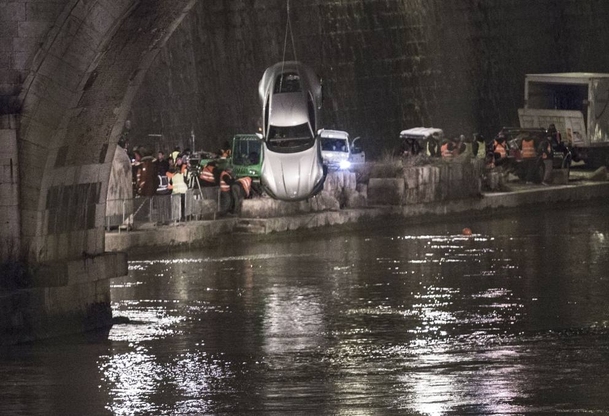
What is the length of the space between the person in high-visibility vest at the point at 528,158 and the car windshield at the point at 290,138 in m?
9.85

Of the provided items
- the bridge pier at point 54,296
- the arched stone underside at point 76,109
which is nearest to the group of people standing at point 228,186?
the bridge pier at point 54,296

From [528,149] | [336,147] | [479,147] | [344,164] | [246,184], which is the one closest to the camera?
[246,184]

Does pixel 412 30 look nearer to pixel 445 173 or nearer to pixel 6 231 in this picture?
pixel 445 173

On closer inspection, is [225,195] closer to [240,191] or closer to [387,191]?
[240,191]

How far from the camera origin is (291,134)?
117 ft

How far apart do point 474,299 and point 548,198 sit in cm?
1856

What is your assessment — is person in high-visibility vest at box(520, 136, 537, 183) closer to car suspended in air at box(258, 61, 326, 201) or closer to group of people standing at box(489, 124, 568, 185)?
group of people standing at box(489, 124, 568, 185)

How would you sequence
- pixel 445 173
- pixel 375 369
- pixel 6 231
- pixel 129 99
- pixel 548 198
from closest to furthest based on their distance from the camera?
1. pixel 375 369
2. pixel 6 231
3. pixel 129 99
4. pixel 445 173
5. pixel 548 198

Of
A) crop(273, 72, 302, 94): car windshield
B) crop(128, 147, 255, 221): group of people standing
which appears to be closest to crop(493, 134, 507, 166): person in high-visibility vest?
crop(273, 72, 302, 94): car windshield

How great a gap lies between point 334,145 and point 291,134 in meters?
8.53

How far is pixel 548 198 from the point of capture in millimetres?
41188

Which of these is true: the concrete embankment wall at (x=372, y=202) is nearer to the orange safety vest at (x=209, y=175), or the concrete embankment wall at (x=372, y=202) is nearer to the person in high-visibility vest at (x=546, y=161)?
the person in high-visibility vest at (x=546, y=161)

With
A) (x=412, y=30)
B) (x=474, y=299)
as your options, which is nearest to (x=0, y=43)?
(x=474, y=299)

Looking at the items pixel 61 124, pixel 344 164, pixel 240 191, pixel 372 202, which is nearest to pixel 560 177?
pixel 344 164
